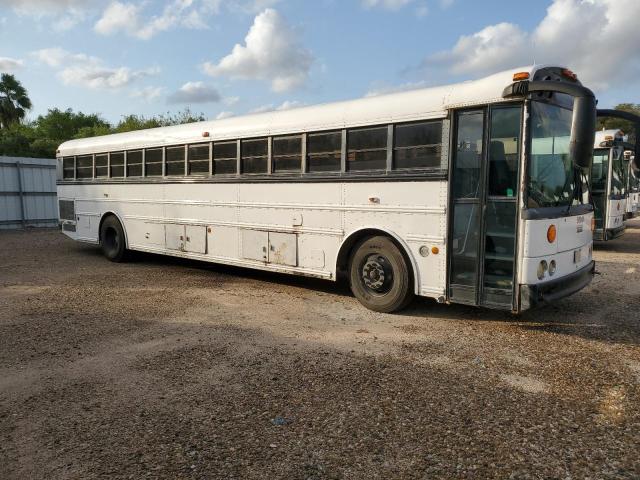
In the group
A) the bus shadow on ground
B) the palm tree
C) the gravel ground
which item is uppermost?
the palm tree

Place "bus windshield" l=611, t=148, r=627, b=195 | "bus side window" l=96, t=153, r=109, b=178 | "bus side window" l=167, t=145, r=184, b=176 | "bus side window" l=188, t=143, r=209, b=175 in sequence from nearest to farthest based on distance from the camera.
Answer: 1. "bus side window" l=188, t=143, r=209, b=175
2. "bus side window" l=167, t=145, r=184, b=176
3. "bus side window" l=96, t=153, r=109, b=178
4. "bus windshield" l=611, t=148, r=627, b=195

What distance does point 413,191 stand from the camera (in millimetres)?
6020

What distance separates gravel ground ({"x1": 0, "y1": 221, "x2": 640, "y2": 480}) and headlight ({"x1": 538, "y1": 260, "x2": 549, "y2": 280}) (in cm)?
71

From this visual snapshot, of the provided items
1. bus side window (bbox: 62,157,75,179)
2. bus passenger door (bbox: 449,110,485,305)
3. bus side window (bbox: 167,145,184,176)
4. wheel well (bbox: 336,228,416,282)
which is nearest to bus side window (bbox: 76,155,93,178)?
bus side window (bbox: 62,157,75,179)

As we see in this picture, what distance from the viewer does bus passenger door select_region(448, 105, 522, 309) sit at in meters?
5.32

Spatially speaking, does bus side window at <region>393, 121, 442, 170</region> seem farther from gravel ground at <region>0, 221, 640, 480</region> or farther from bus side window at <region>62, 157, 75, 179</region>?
bus side window at <region>62, 157, 75, 179</region>

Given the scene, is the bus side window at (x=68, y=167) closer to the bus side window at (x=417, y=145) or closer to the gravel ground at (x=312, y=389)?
the gravel ground at (x=312, y=389)

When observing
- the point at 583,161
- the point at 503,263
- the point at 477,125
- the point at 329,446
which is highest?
the point at 477,125

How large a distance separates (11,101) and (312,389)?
40.6 meters

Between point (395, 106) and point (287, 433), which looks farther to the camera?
point (395, 106)

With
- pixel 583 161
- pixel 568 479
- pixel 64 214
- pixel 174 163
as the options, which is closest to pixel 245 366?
pixel 568 479

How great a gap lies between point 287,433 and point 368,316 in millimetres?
3161

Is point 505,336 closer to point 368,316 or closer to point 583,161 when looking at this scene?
point 368,316

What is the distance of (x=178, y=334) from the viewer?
18.4ft
